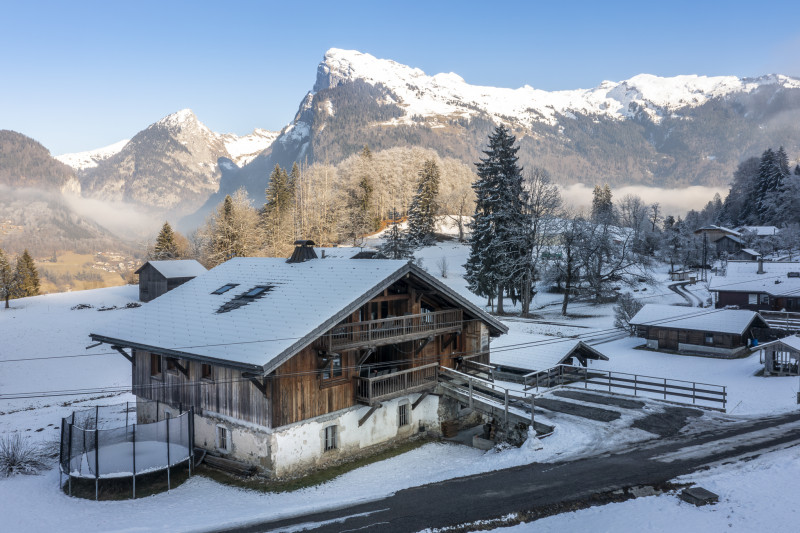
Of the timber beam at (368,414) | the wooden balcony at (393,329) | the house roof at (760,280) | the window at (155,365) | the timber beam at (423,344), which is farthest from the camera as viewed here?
the house roof at (760,280)

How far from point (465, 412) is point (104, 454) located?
16123mm

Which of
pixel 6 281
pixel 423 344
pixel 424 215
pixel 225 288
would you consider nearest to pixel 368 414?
pixel 423 344

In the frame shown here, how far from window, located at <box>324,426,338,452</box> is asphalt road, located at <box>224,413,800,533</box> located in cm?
419

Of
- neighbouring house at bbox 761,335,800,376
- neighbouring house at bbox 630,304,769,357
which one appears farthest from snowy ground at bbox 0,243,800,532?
neighbouring house at bbox 630,304,769,357

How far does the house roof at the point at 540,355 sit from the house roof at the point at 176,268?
4575cm

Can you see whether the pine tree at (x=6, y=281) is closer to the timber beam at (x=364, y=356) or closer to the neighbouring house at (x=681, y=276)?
the timber beam at (x=364, y=356)

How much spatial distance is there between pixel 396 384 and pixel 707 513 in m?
12.4

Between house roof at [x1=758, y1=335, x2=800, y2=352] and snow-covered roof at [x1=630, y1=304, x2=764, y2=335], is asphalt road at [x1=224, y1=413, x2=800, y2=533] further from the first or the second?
snow-covered roof at [x1=630, y1=304, x2=764, y2=335]

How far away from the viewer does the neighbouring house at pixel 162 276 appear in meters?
66.9

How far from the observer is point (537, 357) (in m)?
33.9

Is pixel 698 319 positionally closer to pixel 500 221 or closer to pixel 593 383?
pixel 593 383

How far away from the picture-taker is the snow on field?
1377cm

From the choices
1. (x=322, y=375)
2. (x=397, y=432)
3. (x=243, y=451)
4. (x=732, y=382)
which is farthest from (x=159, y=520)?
(x=732, y=382)

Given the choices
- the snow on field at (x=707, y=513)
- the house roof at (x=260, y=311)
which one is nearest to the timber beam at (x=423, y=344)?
the house roof at (x=260, y=311)
